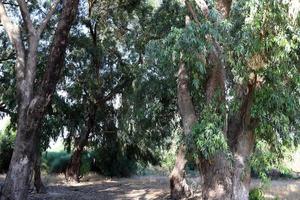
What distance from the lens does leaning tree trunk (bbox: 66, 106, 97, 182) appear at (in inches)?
717

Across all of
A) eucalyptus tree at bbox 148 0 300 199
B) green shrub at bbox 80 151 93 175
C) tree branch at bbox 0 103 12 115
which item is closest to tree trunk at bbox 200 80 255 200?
eucalyptus tree at bbox 148 0 300 199

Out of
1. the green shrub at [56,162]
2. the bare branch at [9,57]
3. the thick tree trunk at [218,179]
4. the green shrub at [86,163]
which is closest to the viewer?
the thick tree trunk at [218,179]

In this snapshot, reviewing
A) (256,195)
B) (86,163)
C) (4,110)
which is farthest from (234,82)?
(86,163)

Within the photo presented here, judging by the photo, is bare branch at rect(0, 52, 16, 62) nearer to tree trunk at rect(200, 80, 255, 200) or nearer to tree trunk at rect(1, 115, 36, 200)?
tree trunk at rect(1, 115, 36, 200)

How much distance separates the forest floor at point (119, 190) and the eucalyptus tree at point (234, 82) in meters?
4.40

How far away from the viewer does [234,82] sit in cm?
894

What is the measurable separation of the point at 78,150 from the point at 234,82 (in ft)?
35.5

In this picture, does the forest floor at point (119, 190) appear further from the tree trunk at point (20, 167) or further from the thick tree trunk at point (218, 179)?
the thick tree trunk at point (218, 179)

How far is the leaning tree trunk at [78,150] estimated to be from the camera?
717 inches

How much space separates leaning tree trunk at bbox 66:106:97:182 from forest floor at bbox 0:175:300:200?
0.40m

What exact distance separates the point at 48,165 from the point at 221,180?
46.1 feet

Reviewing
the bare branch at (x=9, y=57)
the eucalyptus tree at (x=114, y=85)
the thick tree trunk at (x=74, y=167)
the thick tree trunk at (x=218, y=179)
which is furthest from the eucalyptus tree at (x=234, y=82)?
the thick tree trunk at (x=74, y=167)

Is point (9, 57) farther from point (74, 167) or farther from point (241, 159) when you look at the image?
point (241, 159)

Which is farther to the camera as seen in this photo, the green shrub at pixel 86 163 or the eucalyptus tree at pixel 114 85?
the green shrub at pixel 86 163
